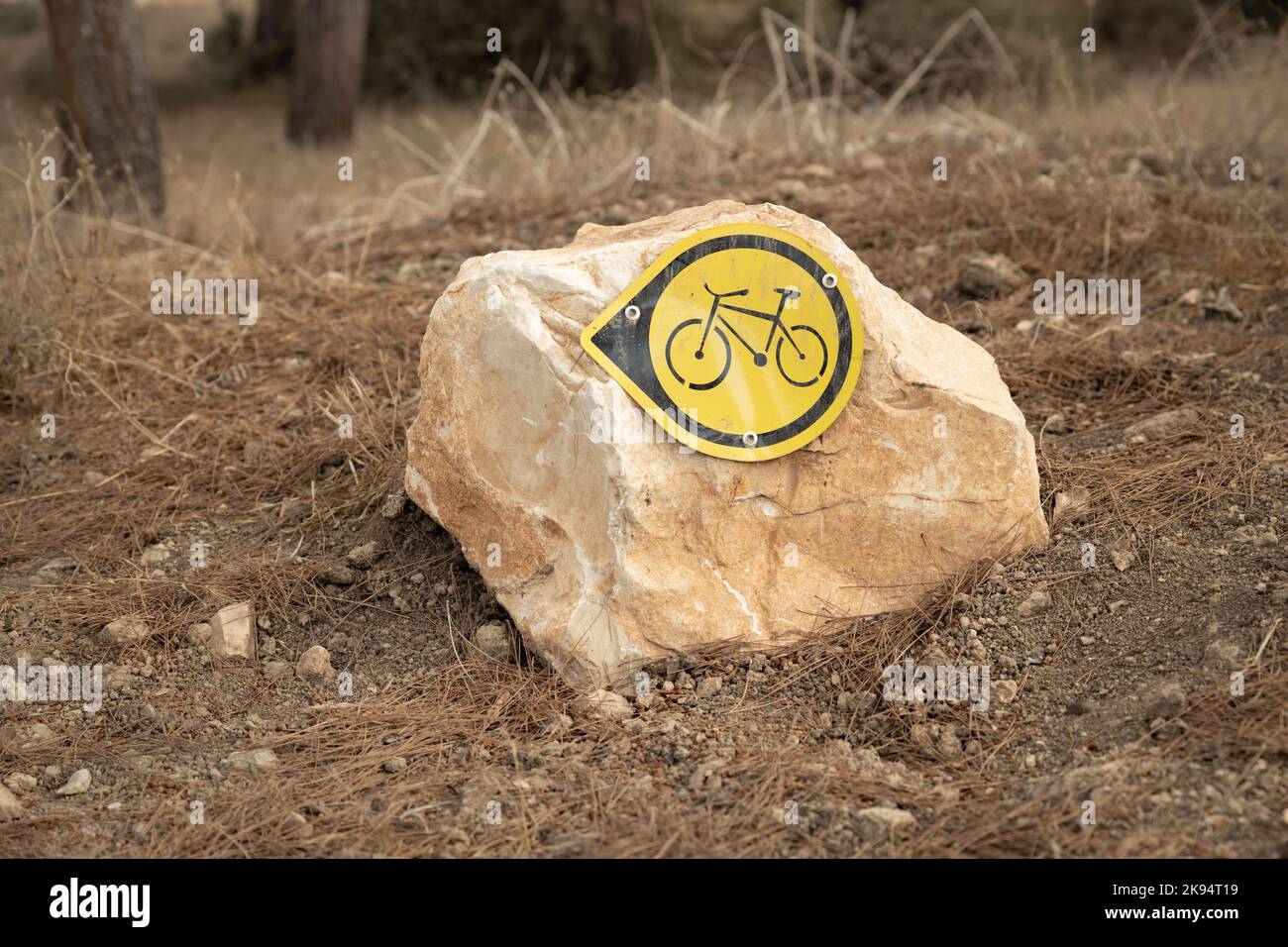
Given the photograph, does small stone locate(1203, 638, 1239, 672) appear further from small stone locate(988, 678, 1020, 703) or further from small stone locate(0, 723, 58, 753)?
small stone locate(0, 723, 58, 753)

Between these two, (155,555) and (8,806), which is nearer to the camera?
(8,806)

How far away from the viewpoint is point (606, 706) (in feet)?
7.73

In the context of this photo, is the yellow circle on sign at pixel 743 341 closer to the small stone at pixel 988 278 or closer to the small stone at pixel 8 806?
the small stone at pixel 8 806

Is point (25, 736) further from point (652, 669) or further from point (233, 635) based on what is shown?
point (652, 669)

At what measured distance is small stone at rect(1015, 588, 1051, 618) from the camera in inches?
98.3

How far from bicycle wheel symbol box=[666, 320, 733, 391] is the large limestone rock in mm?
144

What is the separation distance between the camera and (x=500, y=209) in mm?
5039

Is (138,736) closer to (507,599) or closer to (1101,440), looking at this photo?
(507,599)

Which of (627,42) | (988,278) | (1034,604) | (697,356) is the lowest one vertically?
(1034,604)

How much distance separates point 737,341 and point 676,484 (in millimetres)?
355

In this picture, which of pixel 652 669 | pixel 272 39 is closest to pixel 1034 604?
pixel 652 669

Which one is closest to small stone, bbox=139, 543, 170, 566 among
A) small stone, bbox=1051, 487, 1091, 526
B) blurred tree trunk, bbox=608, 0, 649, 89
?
small stone, bbox=1051, 487, 1091, 526

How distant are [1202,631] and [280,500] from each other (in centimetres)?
233

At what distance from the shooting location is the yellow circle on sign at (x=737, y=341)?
249 cm
